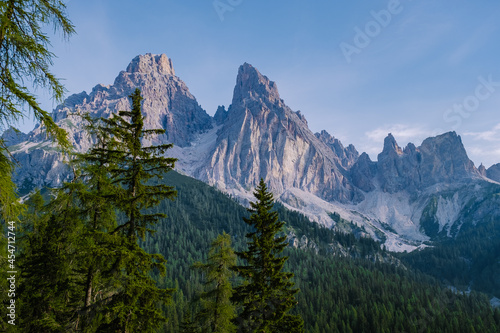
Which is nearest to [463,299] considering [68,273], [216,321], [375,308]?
[375,308]

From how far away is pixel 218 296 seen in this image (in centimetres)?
2191

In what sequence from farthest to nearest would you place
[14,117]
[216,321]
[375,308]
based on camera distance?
[375,308], [216,321], [14,117]

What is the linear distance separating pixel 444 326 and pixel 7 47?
118 metres

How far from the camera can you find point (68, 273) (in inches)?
612

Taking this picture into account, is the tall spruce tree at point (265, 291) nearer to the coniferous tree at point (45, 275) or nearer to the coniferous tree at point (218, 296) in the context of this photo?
the coniferous tree at point (218, 296)

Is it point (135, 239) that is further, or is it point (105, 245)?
point (135, 239)

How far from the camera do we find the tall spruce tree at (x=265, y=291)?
60.4ft

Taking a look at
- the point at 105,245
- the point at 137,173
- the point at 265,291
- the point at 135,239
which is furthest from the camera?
the point at 265,291

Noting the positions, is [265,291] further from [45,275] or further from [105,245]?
[45,275]

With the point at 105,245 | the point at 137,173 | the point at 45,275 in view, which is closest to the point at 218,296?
the point at 45,275

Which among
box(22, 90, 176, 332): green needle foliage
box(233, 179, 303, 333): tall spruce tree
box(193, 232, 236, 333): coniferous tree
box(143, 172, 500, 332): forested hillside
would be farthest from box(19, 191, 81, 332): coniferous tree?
box(143, 172, 500, 332): forested hillside

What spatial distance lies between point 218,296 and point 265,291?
4.93 m

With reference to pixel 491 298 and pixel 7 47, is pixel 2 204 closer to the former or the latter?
pixel 7 47

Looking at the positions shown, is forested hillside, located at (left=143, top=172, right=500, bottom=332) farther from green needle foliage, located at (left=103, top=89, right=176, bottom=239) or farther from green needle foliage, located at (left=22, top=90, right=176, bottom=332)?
green needle foliage, located at (left=103, top=89, right=176, bottom=239)
